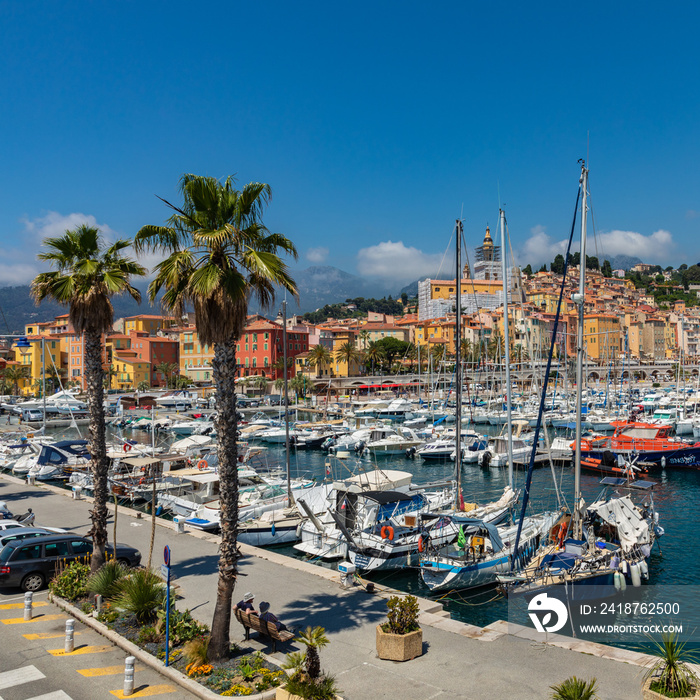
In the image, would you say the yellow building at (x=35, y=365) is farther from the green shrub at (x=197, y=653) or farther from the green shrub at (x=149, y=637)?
the green shrub at (x=197, y=653)

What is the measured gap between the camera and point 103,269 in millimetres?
14906

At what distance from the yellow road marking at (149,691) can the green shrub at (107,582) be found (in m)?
3.61

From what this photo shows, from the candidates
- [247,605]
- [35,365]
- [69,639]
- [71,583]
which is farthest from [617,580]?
[35,365]

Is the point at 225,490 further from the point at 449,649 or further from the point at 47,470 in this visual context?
the point at 47,470

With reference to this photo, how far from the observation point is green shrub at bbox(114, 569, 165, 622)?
465 inches

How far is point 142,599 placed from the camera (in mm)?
11852

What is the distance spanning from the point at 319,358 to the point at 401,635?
94.3 m

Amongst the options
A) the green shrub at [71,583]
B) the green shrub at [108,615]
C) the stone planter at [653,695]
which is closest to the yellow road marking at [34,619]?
the green shrub at [71,583]

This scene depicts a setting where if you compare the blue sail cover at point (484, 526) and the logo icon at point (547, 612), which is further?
the blue sail cover at point (484, 526)

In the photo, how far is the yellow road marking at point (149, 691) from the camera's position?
9.29 meters

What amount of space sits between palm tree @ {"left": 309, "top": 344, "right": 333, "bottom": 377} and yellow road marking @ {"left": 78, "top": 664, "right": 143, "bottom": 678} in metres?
93.3

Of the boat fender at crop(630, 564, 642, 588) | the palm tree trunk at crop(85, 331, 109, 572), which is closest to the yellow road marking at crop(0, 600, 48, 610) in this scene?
the palm tree trunk at crop(85, 331, 109, 572)

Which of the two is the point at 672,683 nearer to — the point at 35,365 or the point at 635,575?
the point at 635,575

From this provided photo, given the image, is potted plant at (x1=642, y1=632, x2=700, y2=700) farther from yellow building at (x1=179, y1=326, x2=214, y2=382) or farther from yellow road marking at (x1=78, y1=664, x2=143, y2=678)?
yellow building at (x1=179, y1=326, x2=214, y2=382)
